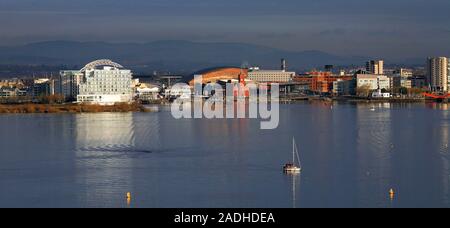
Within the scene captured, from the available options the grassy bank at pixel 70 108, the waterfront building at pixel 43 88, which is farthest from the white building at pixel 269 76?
the grassy bank at pixel 70 108

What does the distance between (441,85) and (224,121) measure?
17.2 m

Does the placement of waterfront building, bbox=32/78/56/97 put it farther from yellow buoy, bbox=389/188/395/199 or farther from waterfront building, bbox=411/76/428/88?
yellow buoy, bbox=389/188/395/199

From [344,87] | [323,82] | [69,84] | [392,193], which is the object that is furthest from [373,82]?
[392,193]

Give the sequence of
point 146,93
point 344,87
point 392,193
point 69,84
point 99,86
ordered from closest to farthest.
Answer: point 392,193
point 99,86
point 69,84
point 146,93
point 344,87

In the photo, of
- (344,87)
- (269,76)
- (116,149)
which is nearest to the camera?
(116,149)

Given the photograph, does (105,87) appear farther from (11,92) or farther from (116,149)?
(116,149)

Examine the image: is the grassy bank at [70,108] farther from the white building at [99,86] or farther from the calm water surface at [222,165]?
the calm water surface at [222,165]

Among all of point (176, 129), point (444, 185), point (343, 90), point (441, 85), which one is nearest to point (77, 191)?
point (444, 185)

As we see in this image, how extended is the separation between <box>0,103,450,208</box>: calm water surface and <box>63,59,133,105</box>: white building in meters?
7.00

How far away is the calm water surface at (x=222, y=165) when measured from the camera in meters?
5.86

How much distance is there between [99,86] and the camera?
19.8 meters

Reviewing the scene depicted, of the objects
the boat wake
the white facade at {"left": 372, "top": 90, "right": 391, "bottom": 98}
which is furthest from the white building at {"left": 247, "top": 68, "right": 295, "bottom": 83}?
the boat wake

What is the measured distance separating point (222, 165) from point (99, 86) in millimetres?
12705

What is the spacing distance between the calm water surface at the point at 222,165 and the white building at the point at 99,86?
23.0ft
